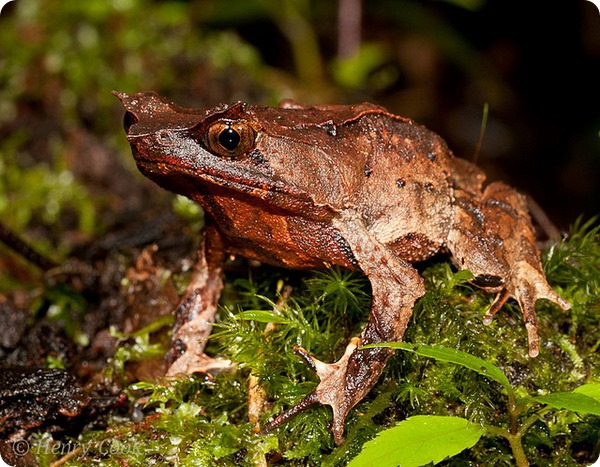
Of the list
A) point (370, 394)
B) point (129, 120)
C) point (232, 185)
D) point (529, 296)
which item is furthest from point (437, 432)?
point (129, 120)

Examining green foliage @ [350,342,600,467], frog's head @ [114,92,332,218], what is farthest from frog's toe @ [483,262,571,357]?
frog's head @ [114,92,332,218]

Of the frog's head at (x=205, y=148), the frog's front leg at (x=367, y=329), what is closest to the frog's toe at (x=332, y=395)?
the frog's front leg at (x=367, y=329)

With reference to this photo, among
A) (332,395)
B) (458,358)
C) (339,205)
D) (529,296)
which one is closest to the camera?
(458,358)

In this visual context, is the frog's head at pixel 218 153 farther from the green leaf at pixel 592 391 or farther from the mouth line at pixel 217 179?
the green leaf at pixel 592 391

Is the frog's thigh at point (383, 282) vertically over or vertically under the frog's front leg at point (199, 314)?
over

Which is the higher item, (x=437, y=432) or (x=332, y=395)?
(x=437, y=432)

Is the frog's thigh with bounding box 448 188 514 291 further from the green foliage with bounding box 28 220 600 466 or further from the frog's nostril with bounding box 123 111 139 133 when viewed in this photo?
the frog's nostril with bounding box 123 111 139 133

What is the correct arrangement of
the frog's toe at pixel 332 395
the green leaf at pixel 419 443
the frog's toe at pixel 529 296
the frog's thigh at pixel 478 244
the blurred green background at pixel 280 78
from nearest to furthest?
the green leaf at pixel 419 443 → the frog's toe at pixel 332 395 → the frog's toe at pixel 529 296 → the frog's thigh at pixel 478 244 → the blurred green background at pixel 280 78

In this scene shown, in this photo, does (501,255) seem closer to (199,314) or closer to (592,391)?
(592,391)
